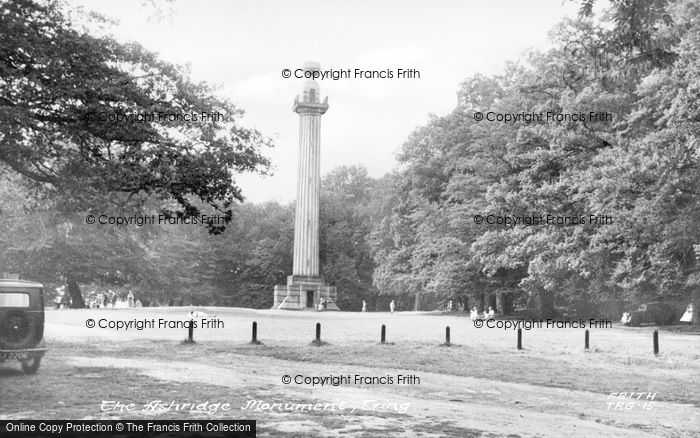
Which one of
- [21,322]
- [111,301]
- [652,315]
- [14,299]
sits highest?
[14,299]

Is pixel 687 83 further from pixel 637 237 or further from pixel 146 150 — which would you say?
pixel 146 150

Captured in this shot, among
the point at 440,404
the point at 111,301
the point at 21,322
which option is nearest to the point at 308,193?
the point at 111,301

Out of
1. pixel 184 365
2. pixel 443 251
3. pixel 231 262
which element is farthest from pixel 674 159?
pixel 231 262

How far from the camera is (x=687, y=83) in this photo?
24.1 metres

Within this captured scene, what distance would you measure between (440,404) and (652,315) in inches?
1294

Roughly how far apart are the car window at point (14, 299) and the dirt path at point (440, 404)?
2.71m

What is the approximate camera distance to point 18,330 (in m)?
13.3

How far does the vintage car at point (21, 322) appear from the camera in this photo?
13.1 meters

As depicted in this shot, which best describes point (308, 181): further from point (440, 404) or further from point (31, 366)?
point (440, 404)

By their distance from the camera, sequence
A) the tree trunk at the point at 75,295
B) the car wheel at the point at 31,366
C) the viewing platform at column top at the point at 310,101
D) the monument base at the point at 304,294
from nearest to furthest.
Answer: the car wheel at the point at 31,366 → the tree trunk at the point at 75,295 → the monument base at the point at 304,294 → the viewing platform at column top at the point at 310,101

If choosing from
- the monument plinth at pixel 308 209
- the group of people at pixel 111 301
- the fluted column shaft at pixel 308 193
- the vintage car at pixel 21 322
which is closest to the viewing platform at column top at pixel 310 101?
the monument plinth at pixel 308 209

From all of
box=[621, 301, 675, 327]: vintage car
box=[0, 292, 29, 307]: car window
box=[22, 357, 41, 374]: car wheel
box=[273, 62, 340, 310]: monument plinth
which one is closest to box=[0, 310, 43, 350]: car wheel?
box=[0, 292, 29, 307]: car window

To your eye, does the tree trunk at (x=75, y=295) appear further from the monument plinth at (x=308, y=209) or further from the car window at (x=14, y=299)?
the car window at (x=14, y=299)

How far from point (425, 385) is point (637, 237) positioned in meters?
18.4
